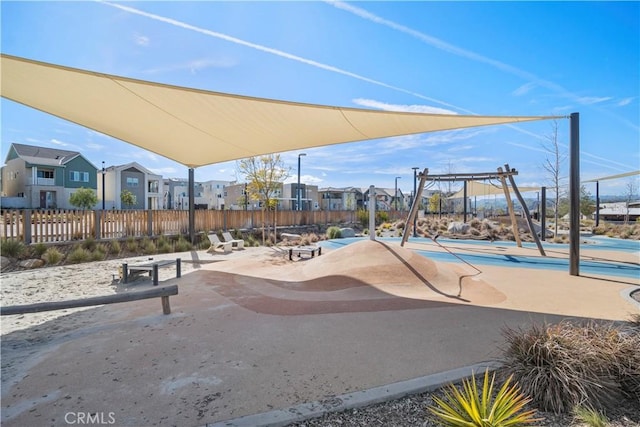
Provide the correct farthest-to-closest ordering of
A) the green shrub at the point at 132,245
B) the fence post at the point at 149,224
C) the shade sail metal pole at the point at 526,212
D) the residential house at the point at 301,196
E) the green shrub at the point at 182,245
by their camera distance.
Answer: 1. the residential house at the point at 301,196
2. the fence post at the point at 149,224
3. the green shrub at the point at 182,245
4. the green shrub at the point at 132,245
5. the shade sail metal pole at the point at 526,212

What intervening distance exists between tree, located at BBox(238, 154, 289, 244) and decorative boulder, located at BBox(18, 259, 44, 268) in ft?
24.6

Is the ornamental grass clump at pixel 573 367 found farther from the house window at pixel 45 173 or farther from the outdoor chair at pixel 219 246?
the house window at pixel 45 173

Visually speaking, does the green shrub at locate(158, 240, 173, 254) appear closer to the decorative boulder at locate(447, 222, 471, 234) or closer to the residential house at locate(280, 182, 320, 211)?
the decorative boulder at locate(447, 222, 471, 234)

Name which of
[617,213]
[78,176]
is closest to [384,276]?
[78,176]

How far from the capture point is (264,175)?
13.7 meters

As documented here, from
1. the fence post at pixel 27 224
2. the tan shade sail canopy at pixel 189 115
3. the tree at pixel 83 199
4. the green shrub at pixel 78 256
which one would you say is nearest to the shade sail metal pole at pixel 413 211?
the tan shade sail canopy at pixel 189 115

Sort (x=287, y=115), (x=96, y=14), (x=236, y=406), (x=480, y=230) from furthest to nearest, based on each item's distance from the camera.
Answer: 1. (x=480, y=230)
2. (x=287, y=115)
3. (x=96, y=14)
4. (x=236, y=406)

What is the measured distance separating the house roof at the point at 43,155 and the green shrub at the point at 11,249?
2625cm

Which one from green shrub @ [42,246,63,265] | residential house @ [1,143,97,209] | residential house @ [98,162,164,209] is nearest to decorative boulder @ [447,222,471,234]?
green shrub @ [42,246,63,265]

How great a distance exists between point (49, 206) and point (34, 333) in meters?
32.1

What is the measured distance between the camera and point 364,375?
8.40 ft

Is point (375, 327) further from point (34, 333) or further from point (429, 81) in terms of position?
point (429, 81)

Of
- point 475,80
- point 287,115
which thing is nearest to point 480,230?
point 475,80

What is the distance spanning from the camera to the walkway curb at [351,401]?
1954mm
